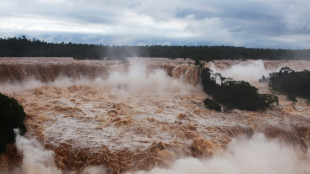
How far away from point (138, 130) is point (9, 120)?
20.5 ft

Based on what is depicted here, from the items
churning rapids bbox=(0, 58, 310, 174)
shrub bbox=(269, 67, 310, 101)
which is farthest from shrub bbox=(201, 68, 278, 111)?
shrub bbox=(269, 67, 310, 101)

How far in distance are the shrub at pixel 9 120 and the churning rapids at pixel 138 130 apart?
389 millimetres

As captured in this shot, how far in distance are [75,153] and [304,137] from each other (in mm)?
13469

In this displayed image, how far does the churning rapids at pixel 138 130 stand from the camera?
11672 mm

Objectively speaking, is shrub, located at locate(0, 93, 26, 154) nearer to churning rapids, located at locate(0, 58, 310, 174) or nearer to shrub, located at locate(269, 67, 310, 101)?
churning rapids, located at locate(0, 58, 310, 174)

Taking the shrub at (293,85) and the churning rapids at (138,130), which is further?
the shrub at (293,85)

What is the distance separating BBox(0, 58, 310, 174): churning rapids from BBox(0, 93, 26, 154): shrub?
1.27ft

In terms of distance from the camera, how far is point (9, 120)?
12.7m

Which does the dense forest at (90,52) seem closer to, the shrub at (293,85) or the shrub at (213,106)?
the shrub at (293,85)

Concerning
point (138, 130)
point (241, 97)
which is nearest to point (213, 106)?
point (241, 97)

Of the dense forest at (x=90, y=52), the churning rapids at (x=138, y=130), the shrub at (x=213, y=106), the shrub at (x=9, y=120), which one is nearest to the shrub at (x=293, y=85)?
the churning rapids at (x=138, y=130)

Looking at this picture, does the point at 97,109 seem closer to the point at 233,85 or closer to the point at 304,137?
the point at 233,85

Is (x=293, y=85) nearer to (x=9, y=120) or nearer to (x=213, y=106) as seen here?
(x=213, y=106)

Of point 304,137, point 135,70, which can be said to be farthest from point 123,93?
point 304,137
